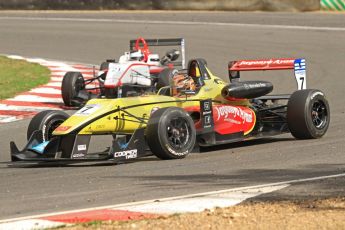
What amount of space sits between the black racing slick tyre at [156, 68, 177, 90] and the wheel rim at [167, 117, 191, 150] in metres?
5.00

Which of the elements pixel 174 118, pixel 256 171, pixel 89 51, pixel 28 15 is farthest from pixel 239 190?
pixel 28 15

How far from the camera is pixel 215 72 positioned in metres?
21.2

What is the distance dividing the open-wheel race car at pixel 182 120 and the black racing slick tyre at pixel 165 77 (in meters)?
3.17

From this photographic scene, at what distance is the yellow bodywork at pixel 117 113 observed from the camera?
35.4ft

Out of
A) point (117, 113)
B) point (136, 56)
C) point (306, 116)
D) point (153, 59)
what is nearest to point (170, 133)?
point (117, 113)

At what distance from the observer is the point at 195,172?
32.2ft

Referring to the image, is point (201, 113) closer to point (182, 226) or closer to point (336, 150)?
point (336, 150)

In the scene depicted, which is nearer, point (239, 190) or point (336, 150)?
point (239, 190)

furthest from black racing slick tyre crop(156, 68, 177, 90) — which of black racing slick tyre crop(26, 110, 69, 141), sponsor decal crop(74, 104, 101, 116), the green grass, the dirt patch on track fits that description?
the dirt patch on track

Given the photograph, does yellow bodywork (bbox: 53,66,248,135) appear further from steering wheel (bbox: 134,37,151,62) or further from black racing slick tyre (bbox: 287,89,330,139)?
steering wheel (bbox: 134,37,151,62)

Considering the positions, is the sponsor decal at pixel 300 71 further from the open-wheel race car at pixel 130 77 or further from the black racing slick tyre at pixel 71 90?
the black racing slick tyre at pixel 71 90

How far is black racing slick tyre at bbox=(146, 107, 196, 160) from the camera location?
34.8ft

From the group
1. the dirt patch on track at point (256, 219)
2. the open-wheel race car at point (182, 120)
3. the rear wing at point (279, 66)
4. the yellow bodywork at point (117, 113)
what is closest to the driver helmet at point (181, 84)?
the open-wheel race car at point (182, 120)

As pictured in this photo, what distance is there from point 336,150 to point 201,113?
169 centimetres
